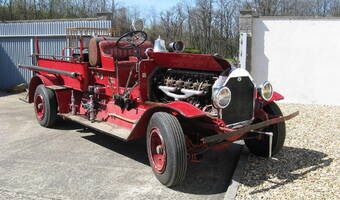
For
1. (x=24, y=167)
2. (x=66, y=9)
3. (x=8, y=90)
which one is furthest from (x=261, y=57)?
(x=66, y=9)

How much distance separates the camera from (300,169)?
4473 millimetres

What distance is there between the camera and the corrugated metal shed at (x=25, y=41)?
1115cm

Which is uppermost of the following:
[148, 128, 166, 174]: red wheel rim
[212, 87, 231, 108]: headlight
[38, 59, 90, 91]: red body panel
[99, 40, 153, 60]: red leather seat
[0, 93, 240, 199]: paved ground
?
[99, 40, 153, 60]: red leather seat

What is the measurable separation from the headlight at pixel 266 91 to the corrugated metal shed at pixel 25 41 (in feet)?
24.0

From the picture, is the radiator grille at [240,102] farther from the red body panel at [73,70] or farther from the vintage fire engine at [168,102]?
the red body panel at [73,70]

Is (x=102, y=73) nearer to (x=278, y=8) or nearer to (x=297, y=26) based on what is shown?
(x=297, y=26)

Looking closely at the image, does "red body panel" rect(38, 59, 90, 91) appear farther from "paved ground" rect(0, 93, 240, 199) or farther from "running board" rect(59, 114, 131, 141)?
"paved ground" rect(0, 93, 240, 199)

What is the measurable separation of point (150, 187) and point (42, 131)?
344 cm

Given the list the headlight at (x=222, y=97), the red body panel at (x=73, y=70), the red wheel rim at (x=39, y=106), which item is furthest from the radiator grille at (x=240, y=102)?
the red wheel rim at (x=39, y=106)

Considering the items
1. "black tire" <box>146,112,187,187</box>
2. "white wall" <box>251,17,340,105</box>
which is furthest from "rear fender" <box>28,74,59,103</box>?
"white wall" <box>251,17,340,105</box>

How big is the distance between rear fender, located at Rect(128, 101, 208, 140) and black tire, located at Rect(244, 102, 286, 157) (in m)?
1.36

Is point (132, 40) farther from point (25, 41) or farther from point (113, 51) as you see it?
point (25, 41)

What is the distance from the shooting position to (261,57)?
31.7 feet

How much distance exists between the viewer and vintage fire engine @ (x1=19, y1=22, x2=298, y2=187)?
12.8ft
